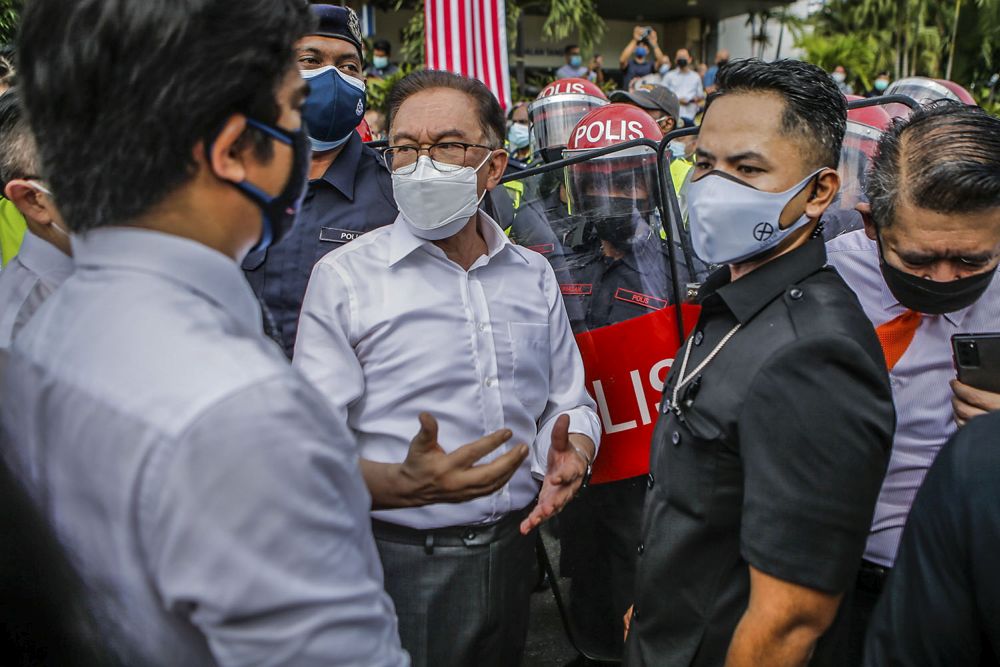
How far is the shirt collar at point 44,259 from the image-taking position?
2014 mm

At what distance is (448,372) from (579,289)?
788mm

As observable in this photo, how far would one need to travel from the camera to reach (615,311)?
8.15ft

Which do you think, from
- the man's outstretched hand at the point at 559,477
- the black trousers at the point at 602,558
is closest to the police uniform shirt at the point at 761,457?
the man's outstretched hand at the point at 559,477

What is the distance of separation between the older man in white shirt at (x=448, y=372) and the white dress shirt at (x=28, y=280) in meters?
0.66

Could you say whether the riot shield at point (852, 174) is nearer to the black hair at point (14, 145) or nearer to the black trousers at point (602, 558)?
the black trousers at point (602, 558)

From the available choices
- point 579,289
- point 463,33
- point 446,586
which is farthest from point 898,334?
point 463,33

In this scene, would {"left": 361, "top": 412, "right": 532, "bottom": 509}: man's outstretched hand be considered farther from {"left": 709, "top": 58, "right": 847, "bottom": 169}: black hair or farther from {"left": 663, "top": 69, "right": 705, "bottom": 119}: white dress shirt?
{"left": 663, "top": 69, "right": 705, "bottom": 119}: white dress shirt

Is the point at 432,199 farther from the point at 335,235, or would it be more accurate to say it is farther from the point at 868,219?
the point at 868,219

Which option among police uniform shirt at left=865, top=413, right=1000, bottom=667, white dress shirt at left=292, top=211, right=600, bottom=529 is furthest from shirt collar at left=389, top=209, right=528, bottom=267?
police uniform shirt at left=865, top=413, right=1000, bottom=667

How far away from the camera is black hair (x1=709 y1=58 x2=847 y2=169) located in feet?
5.06

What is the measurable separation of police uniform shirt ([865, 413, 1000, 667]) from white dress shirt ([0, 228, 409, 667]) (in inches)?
31.1

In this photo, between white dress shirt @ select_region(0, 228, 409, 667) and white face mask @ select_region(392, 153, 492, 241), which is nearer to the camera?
white dress shirt @ select_region(0, 228, 409, 667)

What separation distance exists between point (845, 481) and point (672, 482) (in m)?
0.34

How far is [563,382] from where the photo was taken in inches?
86.6
